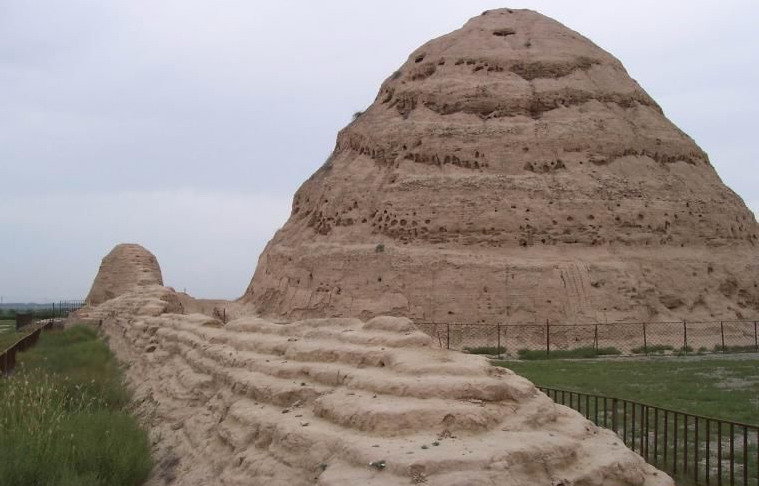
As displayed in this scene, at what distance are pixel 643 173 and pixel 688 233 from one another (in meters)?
2.43

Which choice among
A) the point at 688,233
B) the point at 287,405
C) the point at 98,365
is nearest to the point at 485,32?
the point at 688,233

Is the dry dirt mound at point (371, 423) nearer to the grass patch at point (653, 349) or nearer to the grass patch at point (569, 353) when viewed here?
the grass patch at point (569, 353)

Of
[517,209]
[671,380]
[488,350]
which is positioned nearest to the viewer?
[671,380]

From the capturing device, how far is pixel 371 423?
4.74 metres

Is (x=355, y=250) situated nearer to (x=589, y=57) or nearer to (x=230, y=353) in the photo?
(x=589, y=57)

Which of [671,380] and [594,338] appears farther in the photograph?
[594,338]

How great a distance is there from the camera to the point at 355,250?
22.7m

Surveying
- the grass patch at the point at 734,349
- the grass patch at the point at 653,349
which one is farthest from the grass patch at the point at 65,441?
the grass patch at the point at 734,349

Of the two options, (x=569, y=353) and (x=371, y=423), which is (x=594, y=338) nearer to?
(x=569, y=353)

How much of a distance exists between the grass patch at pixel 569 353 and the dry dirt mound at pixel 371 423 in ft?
38.1

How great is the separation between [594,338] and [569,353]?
3.88 feet

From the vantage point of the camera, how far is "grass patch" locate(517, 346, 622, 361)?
730 inches

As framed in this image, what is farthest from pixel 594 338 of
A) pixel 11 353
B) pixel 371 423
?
pixel 371 423

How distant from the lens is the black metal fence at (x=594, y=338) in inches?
764
